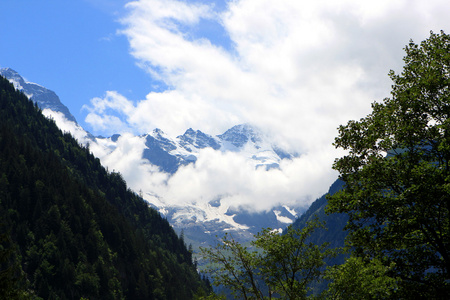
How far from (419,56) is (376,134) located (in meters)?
5.45

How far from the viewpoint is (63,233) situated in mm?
179250

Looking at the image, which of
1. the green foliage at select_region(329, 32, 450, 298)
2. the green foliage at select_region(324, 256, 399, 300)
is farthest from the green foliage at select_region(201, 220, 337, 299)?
the green foliage at select_region(329, 32, 450, 298)

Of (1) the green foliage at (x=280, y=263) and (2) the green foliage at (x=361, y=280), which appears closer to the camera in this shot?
(2) the green foliage at (x=361, y=280)

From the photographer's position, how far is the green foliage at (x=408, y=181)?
59.4 ft

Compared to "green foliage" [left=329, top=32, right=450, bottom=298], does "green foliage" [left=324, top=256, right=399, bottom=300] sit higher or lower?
lower

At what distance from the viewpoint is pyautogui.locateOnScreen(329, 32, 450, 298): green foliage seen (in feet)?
59.4

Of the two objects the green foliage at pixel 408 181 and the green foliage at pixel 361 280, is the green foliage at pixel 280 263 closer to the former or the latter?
the green foliage at pixel 361 280

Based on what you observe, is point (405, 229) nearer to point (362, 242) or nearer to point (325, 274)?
point (362, 242)

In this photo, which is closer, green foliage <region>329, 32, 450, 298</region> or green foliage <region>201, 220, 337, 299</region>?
green foliage <region>329, 32, 450, 298</region>

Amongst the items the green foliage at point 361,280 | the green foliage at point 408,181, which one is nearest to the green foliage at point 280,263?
the green foliage at point 361,280

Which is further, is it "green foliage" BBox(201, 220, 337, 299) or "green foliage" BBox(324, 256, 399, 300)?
"green foliage" BBox(201, 220, 337, 299)

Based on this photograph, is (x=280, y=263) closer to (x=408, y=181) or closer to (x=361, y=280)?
(x=361, y=280)

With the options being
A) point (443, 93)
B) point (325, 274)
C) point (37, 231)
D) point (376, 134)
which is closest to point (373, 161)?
point (376, 134)

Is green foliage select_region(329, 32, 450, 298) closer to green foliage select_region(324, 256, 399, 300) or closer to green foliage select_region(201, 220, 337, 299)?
green foliage select_region(324, 256, 399, 300)
